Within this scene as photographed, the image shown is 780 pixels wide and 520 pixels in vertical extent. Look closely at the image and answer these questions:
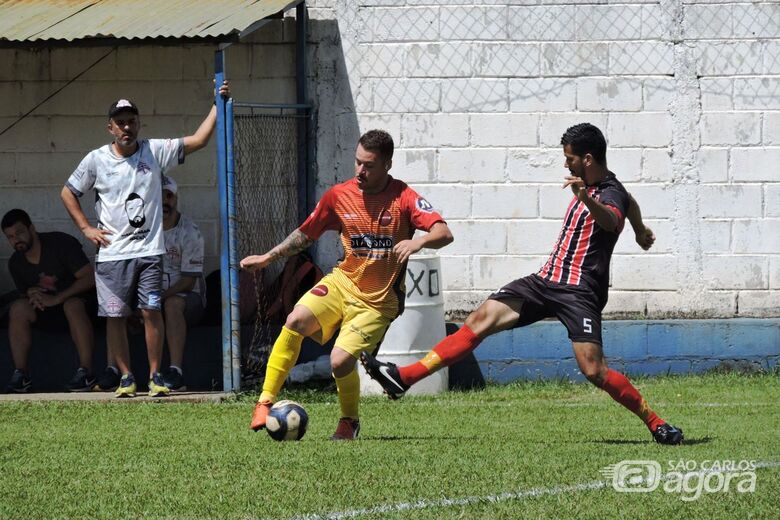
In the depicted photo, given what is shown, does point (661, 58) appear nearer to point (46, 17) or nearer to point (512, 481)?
point (46, 17)

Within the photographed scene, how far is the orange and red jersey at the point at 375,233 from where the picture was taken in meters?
7.77

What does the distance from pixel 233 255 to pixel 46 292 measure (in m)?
1.78

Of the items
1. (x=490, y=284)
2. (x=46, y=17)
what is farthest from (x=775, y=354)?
(x=46, y=17)

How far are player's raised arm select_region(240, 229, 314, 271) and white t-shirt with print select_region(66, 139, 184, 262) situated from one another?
260 cm

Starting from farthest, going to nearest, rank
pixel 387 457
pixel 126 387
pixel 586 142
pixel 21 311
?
pixel 21 311, pixel 126 387, pixel 586 142, pixel 387 457

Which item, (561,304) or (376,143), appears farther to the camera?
(561,304)

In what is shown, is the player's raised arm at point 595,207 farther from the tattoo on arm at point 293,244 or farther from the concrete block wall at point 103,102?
the concrete block wall at point 103,102

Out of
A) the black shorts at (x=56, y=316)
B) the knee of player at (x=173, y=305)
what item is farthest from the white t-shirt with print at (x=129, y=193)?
the black shorts at (x=56, y=316)

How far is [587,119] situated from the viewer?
36.9 feet

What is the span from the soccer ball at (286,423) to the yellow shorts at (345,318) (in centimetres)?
48

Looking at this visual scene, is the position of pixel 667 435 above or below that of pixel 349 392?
below

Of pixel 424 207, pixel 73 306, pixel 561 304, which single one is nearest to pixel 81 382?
pixel 73 306

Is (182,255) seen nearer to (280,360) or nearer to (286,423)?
(280,360)

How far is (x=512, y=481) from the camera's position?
612 centimetres
